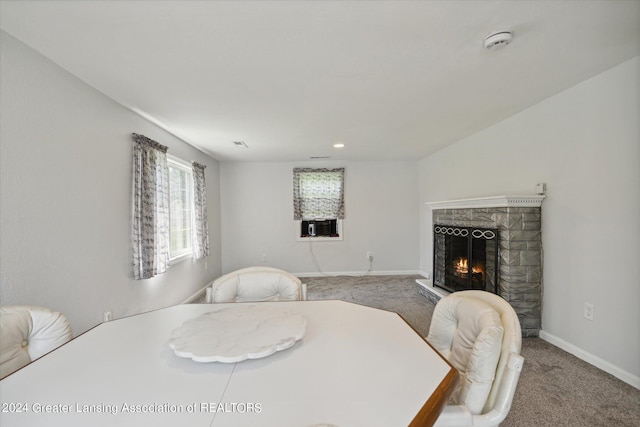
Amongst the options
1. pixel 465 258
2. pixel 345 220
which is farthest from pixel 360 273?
pixel 465 258

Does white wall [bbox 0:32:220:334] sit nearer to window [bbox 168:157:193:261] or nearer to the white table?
window [bbox 168:157:193:261]

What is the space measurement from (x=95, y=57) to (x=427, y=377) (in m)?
2.56

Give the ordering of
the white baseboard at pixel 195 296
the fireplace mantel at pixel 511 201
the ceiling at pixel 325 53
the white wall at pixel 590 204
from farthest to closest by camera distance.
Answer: the white baseboard at pixel 195 296
the fireplace mantel at pixel 511 201
the white wall at pixel 590 204
the ceiling at pixel 325 53

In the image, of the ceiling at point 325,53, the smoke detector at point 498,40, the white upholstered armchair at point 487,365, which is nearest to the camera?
the white upholstered armchair at point 487,365

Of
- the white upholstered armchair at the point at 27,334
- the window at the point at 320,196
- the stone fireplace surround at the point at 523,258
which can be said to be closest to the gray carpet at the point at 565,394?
the stone fireplace surround at the point at 523,258

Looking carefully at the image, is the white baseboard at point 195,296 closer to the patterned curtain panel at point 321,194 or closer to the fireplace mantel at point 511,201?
the patterned curtain panel at point 321,194

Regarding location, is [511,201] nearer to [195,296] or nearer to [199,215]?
[199,215]

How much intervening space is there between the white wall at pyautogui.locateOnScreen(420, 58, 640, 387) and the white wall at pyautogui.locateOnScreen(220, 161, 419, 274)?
2402mm

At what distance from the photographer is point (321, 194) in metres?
5.11

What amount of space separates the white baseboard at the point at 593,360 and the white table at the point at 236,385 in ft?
6.61

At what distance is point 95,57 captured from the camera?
66.5 inches

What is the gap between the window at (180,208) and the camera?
3.49m

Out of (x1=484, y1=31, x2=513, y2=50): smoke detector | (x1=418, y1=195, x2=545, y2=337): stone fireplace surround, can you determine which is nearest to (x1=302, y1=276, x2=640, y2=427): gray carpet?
(x1=418, y1=195, x2=545, y2=337): stone fireplace surround

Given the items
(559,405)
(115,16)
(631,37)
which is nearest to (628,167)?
(631,37)
